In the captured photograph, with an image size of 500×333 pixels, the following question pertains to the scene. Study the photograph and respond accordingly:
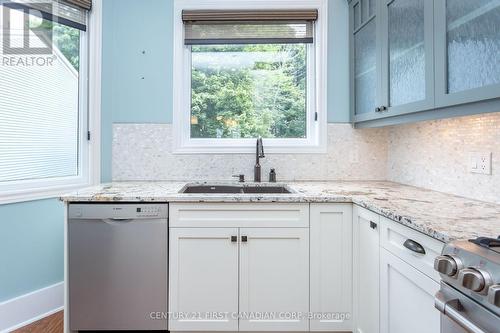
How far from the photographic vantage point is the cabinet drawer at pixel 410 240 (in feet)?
3.42

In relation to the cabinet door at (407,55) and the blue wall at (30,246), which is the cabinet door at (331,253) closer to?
the cabinet door at (407,55)

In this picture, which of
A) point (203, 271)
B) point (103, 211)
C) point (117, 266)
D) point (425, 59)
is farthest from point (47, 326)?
point (425, 59)

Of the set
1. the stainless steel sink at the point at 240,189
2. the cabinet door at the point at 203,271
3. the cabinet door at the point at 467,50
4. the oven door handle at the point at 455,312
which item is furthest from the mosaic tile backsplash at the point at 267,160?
the oven door handle at the point at 455,312

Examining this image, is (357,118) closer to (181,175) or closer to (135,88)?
(181,175)

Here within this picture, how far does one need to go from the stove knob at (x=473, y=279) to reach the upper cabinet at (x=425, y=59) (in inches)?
27.7

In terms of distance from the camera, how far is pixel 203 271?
5.70ft

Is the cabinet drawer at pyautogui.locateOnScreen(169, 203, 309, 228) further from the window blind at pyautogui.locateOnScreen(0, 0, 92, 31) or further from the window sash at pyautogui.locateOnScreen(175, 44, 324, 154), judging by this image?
the window blind at pyautogui.locateOnScreen(0, 0, 92, 31)

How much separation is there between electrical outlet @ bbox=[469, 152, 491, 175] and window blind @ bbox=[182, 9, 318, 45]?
151cm

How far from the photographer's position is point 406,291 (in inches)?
48.2

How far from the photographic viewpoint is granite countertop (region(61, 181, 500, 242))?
41.4 inches

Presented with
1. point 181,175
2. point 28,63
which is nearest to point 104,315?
point 181,175

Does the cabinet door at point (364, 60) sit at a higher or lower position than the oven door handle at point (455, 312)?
higher

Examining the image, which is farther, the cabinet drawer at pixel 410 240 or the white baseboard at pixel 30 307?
the white baseboard at pixel 30 307

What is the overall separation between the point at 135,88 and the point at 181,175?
0.81 metres
